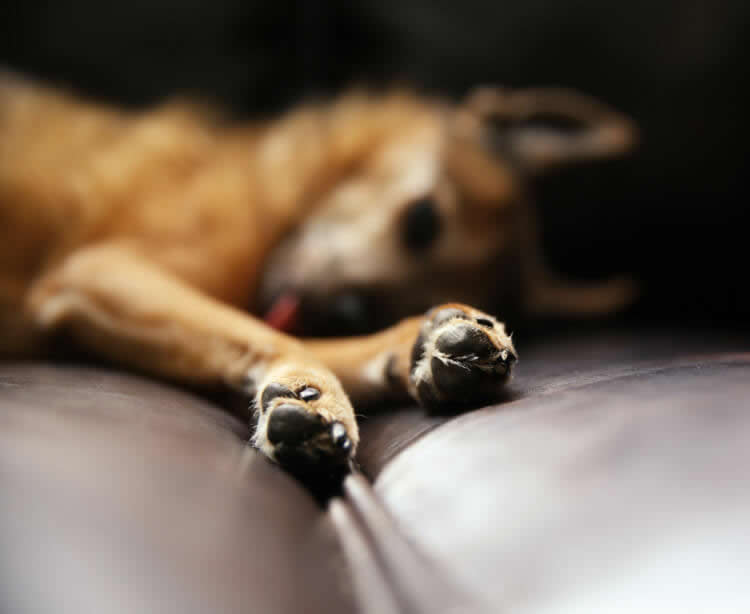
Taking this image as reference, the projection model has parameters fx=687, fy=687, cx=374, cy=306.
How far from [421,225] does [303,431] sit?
0.90 meters

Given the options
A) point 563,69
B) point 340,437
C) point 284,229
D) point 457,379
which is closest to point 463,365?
point 457,379

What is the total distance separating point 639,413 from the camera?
1.89 ft

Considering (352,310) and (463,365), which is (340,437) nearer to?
(463,365)

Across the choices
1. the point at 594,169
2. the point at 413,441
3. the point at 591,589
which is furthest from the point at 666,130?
the point at 591,589

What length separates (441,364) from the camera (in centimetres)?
71

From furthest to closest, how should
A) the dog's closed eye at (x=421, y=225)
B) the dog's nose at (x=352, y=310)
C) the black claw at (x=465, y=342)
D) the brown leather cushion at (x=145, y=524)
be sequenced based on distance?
the dog's closed eye at (x=421, y=225) → the dog's nose at (x=352, y=310) → the black claw at (x=465, y=342) → the brown leather cushion at (x=145, y=524)

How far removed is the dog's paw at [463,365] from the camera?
0.70 meters

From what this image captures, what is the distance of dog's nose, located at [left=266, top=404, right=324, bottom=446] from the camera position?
615 millimetres

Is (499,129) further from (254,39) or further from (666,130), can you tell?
(254,39)

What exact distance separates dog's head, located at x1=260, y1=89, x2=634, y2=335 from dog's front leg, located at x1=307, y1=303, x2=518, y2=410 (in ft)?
1.38

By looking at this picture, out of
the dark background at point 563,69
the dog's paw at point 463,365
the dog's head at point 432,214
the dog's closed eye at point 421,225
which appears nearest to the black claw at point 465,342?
the dog's paw at point 463,365

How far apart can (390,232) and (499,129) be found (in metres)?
0.46

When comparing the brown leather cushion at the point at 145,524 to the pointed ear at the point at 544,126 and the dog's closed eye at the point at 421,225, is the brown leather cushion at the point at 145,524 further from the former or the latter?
the pointed ear at the point at 544,126

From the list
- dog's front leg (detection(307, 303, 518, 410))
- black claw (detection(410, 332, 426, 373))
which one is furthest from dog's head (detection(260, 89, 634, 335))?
black claw (detection(410, 332, 426, 373))
